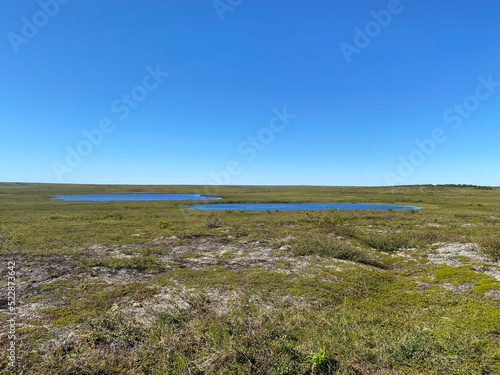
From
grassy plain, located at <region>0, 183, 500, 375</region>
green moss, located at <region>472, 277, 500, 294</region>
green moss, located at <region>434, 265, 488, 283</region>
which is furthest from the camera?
green moss, located at <region>434, 265, 488, 283</region>

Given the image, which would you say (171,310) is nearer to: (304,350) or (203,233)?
(304,350)

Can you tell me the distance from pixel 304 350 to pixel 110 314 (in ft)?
23.8

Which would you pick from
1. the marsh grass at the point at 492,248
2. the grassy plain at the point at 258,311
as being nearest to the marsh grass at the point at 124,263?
the grassy plain at the point at 258,311

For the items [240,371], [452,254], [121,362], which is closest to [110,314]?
[121,362]

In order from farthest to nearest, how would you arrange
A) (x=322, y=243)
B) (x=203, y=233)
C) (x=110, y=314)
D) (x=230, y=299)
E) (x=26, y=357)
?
(x=203, y=233) → (x=322, y=243) → (x=230, y=299) → (x=110, y=314) → (x=26, y=357)

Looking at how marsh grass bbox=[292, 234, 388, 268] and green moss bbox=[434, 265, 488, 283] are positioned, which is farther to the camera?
marsh grass bbox=[292, 234, 388, 268]

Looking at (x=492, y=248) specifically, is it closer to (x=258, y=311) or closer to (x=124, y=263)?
(x=258, y=311)

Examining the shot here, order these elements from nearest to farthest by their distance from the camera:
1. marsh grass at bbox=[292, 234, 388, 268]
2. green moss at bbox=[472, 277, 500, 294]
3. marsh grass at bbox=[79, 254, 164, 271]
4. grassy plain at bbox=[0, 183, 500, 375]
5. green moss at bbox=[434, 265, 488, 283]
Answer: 1. grassy plain at bbox=[0, 183, 500, 375]
2. green moss at bbox=[472, 277, 500, 294]
3. green moss at bbox=[434, 265, 488, 283]
4. marsh grass at bbox=[79, 254, 164, 271]
5. marsh grass at bbox=[292, 234, 388, 268]

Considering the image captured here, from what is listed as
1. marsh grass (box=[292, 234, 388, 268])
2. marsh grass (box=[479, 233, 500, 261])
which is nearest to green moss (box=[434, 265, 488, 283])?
marsh grass (box=[479, 233, 500, 261])

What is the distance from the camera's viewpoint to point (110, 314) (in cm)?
875

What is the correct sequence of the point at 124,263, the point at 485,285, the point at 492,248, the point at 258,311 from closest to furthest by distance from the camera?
the point at 258,311, the point at 485,285, the point at 124,263, the point at 492,248

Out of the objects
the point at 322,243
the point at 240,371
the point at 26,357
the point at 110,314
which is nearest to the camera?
the point at 240,371

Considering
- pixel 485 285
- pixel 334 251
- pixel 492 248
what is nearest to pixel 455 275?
pixel 485 285

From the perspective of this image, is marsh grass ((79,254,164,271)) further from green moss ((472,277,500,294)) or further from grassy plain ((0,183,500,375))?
green moss ((472,277,500,294))
